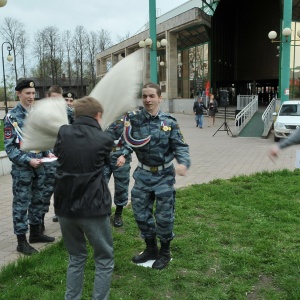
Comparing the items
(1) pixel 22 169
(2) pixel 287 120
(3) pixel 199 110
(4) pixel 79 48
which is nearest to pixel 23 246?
(1) pixel 22 169

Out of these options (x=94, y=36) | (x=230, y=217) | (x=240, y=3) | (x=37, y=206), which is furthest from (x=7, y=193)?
(x=94, y=36)

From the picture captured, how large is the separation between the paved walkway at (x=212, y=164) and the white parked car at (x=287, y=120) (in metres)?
0.67

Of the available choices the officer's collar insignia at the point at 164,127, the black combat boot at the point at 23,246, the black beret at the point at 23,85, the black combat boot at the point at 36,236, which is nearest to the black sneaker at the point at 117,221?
the black combat boot at the point at 36,236

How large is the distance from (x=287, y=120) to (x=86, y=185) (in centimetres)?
1372

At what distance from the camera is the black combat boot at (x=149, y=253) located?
13.6 feet

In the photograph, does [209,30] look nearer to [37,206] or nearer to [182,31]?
[182,31]

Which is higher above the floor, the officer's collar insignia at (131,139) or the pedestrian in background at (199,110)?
the officer's collar insignia at (131,139)

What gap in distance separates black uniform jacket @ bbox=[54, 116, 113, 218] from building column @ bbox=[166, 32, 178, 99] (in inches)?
1343

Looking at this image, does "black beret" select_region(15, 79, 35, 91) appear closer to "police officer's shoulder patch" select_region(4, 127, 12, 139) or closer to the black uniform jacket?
"police officer's shoulder patch" select_region(4, 127, 12, 139)

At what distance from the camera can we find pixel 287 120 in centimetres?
1507

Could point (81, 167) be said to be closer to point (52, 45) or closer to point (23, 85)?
point (23, 85)

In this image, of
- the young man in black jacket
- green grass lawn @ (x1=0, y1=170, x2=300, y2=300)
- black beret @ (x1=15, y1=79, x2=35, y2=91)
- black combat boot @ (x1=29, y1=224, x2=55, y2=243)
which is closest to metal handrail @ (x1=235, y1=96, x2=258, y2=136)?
green grass lawn @ (x1=0, y1=170, x2=300, y2=300)

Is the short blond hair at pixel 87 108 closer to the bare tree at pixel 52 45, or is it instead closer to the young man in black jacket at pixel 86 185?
the young man in black jacket at pixel 86 185

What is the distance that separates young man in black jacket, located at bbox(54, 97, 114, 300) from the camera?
274 centimetres
